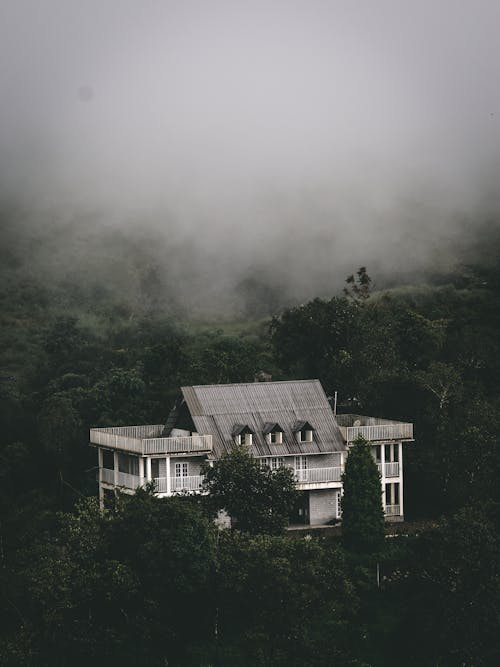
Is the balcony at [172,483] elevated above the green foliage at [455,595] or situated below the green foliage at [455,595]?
above

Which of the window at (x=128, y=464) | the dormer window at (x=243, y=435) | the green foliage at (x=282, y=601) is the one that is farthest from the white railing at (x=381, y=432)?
the green foliage at (x=282, y=601)

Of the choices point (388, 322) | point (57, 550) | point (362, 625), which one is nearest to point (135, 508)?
point (57, 550)

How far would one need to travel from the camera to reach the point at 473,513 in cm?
5206

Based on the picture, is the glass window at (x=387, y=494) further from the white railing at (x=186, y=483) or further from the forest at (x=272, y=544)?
the white railing at (x=186, y=483)

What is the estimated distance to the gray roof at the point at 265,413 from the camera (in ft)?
210

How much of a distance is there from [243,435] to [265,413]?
216 centimetres

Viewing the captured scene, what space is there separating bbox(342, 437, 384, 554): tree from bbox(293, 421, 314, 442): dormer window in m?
4.67

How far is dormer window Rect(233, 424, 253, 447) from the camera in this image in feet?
209

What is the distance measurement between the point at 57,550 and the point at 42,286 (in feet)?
420

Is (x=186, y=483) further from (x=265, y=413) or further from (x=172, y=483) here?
(x=265, y=413)

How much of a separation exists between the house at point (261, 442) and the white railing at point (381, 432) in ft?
0.16

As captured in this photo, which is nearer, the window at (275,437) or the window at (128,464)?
the window at (128,464)

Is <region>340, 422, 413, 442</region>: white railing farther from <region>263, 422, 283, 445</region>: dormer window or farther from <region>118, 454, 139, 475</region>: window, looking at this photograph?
<region>118, 454, 139, 475</region>: window

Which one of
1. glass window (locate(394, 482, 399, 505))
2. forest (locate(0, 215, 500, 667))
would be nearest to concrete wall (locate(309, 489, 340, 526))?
glass window (locate(394, 482, 399, 505))
